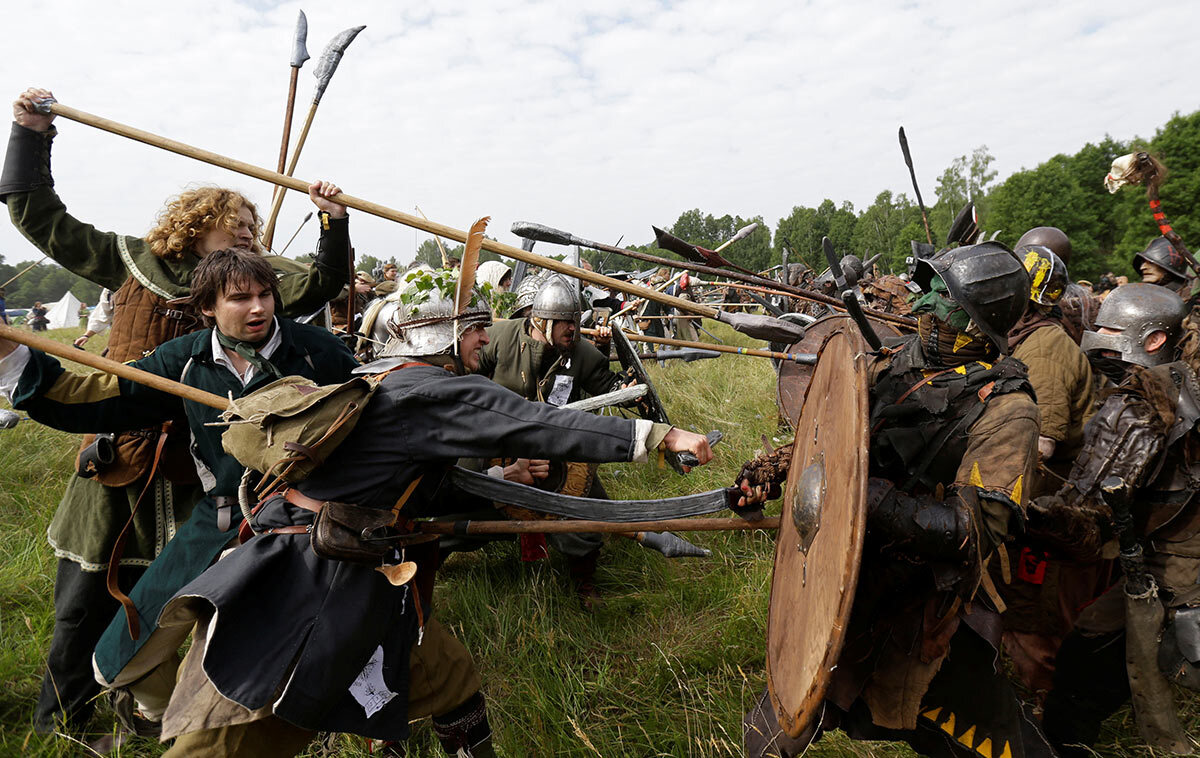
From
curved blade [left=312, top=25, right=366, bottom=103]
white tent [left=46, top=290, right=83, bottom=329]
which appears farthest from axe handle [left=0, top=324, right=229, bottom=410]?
white tent [left=46, top=290, right=83, bottom=329]

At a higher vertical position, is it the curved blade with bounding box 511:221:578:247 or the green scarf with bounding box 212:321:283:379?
the curved blade with bounding box 511:221:578:247

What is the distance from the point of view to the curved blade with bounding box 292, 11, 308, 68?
11.3ft

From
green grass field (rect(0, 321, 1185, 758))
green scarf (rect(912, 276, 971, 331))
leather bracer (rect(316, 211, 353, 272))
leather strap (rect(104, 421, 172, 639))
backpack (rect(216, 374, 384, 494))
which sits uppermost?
leather bracer (rect(316, 211, 353, 272))

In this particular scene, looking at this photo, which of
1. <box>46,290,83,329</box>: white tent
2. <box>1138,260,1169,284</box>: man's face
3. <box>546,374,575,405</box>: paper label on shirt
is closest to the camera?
<box>546,374,575,405</box>: paper label on shirt

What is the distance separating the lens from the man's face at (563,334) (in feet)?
14.2

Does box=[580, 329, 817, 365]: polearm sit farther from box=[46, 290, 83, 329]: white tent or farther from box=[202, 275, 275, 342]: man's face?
box=[46, 290, 83, 329]: white tent

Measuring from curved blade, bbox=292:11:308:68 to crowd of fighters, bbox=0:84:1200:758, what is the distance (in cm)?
115

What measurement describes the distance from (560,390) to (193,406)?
236cm

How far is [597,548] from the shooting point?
394 centimetres

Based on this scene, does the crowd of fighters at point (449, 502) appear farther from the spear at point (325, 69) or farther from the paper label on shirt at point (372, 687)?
the spear at point (325, 69)

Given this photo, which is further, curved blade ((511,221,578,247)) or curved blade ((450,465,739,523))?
curved blade ((511,221,578,247))

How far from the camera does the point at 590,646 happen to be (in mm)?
3420

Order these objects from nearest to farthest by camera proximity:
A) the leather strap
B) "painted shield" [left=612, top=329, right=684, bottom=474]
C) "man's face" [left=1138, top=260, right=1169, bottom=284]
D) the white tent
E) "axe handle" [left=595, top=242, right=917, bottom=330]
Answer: the leather strap, "axe handle" [left=595, top=242, right=917, bottom=330], "painted shield" [left=612, top=329, right=684, bottom=474], "man's face" [left=1138, top=260, right=1169, bottom=284], the white tent

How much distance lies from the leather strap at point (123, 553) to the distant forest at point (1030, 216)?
11.5 m
